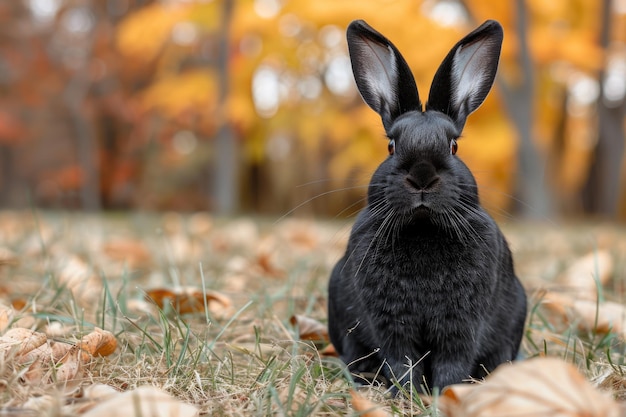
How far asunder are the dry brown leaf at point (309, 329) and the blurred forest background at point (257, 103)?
7707 mm

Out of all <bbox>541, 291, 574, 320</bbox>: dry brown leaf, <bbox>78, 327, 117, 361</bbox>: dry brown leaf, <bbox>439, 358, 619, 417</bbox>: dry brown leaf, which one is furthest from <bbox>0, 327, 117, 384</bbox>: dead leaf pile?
<bbox>541, 291, 574, 320</bbox>: dry brown leaf

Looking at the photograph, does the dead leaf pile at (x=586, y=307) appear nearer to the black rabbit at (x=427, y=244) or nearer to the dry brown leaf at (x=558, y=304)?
the dry brown leaf at (x=558, y=304)

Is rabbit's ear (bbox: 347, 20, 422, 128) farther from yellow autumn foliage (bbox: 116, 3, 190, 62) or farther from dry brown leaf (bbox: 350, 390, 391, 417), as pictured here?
yellow autumn foliage (bbox: 116, 3, 190, 62)

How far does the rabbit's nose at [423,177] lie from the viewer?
1.92 metres

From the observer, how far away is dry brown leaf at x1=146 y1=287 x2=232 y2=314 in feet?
8.77

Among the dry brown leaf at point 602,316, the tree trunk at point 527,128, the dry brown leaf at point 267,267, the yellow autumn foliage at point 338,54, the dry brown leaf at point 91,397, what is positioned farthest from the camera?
the yellow autumn foliage at point 338,54

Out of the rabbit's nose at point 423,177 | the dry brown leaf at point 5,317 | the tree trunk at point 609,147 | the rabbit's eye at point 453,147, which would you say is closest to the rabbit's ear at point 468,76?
the rabbit's eye at point 453,147

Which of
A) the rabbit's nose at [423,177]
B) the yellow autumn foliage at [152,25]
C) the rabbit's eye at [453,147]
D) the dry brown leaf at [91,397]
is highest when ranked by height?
the yellow autumn foliage at [152,25]

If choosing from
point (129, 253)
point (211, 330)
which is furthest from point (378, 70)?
point (129, 253)

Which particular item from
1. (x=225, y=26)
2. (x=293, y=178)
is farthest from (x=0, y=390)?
(x=293, y=178)

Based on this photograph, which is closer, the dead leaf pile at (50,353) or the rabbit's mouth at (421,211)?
the dead leaf pile at (50,353)

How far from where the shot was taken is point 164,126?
19.4 meters

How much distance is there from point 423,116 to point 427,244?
1.32 ft

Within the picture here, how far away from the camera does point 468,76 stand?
7.25 feet
